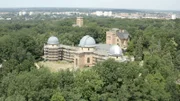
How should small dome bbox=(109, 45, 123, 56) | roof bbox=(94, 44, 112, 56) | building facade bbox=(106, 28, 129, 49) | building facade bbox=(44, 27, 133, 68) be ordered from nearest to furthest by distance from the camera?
small dome bbox=(109, 45, 123, 56) < building facade bbox=(44, 27, 133, 68) < roof bbox=(94, 44, 112, 56) < building facade bbox=(106, 28, 129, 49)

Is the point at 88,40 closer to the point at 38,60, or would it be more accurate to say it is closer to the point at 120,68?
the point at 38,60

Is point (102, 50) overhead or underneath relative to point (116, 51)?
underneath

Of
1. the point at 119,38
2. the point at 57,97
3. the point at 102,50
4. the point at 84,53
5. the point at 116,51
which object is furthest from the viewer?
the point at 119,38

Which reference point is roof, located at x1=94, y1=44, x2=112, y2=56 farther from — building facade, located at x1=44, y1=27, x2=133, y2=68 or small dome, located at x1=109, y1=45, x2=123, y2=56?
small dome, located at x1=109, y1=45, x2=123, y2=56

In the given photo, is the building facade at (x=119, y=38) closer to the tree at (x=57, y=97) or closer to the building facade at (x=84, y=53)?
the building facade at (x=84, y=53)

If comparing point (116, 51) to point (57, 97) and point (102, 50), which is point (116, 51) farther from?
point (57, 97)

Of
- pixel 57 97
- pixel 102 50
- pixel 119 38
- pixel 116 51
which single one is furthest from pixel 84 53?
pixel 57 97

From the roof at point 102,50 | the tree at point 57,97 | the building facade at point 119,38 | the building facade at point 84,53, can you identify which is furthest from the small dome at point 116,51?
the tree at point 57,97

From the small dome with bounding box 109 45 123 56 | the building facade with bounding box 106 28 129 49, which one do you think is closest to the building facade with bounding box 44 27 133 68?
the small dome with bounding box 109 45 123 56

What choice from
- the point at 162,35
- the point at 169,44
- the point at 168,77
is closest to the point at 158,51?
the point at 169,44
